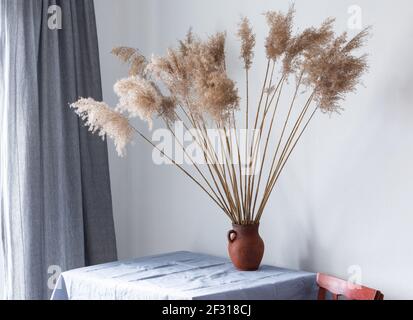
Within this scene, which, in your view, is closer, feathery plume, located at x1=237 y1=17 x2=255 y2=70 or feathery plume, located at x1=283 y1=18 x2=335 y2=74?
feathery plume, located at x1=283 y1=18 x2=335 y2=74

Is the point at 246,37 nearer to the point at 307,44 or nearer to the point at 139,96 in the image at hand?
the point at 307,44

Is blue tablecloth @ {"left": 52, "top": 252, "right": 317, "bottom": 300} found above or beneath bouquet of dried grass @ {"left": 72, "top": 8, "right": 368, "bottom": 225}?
beneath

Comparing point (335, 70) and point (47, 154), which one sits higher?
point (335, 70)

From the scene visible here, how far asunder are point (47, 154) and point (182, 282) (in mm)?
1026

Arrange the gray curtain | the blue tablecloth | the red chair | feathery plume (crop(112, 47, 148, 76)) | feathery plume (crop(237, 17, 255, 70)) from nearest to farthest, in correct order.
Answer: the red chair
the blue tablecloth
feathery plume (crop(237, 17, 255, 70))
feathery plume (crop(112, 47, 148, 76))
the gray curtain

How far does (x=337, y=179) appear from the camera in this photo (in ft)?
7.99

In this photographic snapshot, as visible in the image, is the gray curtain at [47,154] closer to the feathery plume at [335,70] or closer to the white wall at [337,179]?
the white wall at [337,179]

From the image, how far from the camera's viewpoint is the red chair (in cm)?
204

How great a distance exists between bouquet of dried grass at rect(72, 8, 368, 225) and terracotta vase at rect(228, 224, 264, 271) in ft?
0.11

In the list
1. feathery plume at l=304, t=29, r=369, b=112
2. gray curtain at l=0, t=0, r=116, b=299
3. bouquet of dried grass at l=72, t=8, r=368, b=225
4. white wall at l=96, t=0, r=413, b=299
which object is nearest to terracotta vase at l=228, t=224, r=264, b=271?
bouquet of dried grass at l=72, t=8, r=368, b=225

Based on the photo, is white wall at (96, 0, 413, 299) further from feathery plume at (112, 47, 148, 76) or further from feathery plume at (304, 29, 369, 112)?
feathery plume at (112, 47, 148, 76)

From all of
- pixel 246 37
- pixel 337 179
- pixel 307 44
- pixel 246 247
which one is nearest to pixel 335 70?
pixel 307 44

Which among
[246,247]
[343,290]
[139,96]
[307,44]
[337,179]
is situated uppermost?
[307,44]

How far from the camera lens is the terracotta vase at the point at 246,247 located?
241 cm
